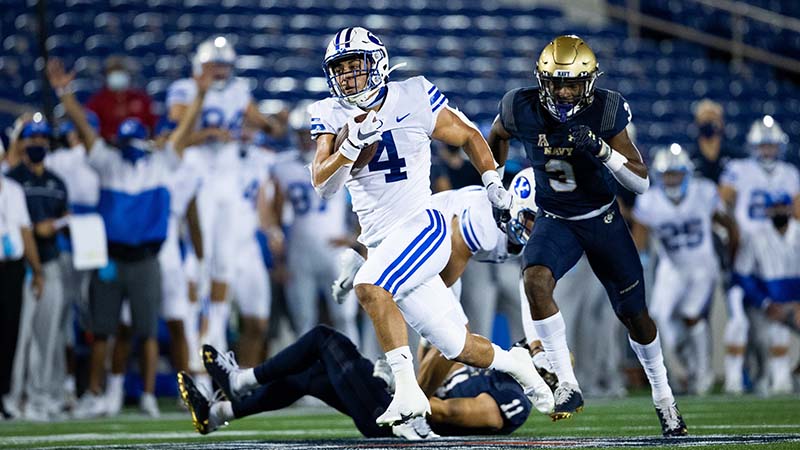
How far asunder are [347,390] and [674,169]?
5338mm

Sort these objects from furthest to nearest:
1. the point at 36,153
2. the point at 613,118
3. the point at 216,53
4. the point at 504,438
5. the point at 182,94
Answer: the point at 182,94, the point at 216,53, the point at 36,153, the point at 613,118, the point at 504,438

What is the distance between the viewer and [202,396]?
5.58 meters

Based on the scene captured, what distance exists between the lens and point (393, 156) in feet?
17.5

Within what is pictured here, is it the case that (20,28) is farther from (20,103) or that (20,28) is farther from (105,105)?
(105,105)

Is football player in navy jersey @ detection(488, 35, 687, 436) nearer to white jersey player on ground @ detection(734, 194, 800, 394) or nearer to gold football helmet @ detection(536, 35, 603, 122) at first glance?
gold football helmet @ detection(536, 35, 603, 122)

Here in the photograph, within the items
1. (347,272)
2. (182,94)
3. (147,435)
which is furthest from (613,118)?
(182,94)

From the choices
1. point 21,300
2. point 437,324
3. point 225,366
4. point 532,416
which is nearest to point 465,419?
point 437,324

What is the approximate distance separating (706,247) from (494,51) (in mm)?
5548

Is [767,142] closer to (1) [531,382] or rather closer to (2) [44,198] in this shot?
(2) [44,198]

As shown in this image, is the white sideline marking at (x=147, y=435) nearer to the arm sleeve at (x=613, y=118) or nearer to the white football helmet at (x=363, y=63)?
the white football helmet at (x=363, y=63)

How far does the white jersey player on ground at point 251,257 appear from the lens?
9.22 m

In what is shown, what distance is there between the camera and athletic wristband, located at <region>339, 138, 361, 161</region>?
501cm

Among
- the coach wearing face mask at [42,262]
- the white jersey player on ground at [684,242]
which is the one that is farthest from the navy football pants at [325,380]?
the white jersey player on ground at [684,242]

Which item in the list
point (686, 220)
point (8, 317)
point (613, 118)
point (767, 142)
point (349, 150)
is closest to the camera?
point (349, 150)
